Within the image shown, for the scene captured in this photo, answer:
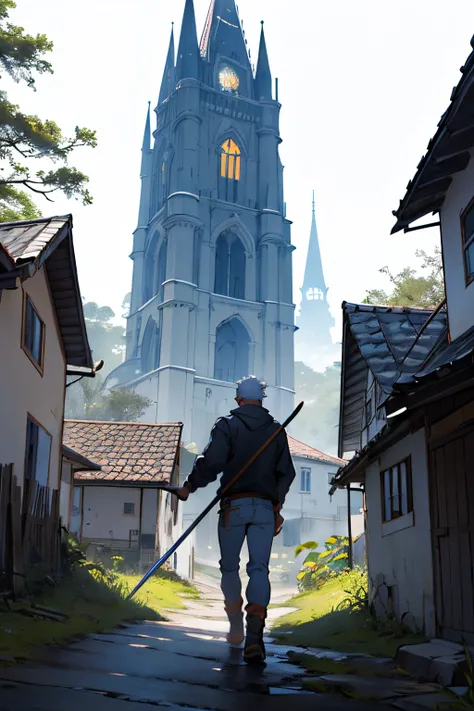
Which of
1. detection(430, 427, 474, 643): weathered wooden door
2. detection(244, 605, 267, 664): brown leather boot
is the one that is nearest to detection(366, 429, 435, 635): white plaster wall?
detection(430, 427, 474, 643): weathered wooden door

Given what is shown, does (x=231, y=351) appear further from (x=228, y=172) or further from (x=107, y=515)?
(x=107, y=515)

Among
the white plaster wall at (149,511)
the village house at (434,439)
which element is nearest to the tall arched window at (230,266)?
the white plaster wall at (149,511)

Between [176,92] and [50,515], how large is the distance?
216 feet

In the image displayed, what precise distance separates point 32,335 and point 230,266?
61204 mm

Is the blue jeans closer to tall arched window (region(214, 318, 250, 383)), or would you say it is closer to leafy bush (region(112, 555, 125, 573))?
leafy bush (region(112, 555, 125, 573))

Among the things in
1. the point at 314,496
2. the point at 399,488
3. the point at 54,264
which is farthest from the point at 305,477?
the point at 399,488

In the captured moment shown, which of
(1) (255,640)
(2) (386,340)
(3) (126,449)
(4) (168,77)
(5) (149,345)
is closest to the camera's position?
(1) (255,640)

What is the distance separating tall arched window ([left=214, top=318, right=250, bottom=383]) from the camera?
233ft

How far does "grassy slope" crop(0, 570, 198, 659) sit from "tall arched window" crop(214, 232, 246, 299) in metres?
55.2

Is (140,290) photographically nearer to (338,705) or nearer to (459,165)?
(459,165)

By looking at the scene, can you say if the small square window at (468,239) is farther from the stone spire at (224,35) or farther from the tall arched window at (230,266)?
the stone spire at (224,35)

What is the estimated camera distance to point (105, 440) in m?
28.4

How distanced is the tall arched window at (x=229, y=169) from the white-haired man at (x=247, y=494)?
68718 millimetres

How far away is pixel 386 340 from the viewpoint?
14.3 m
